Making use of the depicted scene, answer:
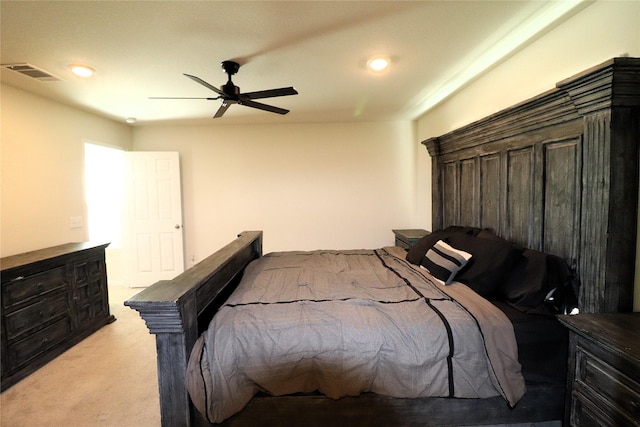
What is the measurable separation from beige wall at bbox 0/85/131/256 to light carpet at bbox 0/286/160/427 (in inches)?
47.8

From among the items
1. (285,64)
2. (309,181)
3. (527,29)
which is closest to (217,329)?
(285,64)

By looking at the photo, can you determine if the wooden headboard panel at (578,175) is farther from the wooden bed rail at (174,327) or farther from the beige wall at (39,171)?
the beige wall at (39,171)

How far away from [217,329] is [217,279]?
18.6 inches

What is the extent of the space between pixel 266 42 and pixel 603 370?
2633mm

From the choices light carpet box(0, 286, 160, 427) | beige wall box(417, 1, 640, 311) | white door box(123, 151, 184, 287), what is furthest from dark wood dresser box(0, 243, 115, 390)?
beige wall box(417, 1, 640, 311)

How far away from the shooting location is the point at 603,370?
1.20 meters

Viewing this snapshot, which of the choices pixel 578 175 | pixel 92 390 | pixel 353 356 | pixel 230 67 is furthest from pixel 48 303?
pixel 578 175

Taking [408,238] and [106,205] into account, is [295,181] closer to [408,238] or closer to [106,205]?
[408,238]

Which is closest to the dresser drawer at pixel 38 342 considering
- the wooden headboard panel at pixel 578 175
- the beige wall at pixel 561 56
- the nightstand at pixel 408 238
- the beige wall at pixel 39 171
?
the beige wall at pixel 39 171

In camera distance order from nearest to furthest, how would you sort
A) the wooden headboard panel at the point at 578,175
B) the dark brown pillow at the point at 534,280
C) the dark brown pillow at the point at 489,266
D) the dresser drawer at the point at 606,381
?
the dresser drawer at the point at 606,381
the wooden headboard panel at the point at 578,175
the dark brown pillow at the point at 534,280
the dark brown pillow at the point at 489,266

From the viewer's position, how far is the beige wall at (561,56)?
57.0 inches

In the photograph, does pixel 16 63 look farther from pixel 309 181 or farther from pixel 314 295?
pixel 309 181

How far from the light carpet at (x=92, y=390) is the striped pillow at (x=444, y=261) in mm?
2152

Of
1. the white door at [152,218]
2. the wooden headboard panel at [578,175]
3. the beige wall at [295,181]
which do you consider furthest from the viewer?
the beige wall at [295,181]
